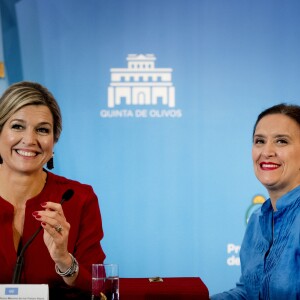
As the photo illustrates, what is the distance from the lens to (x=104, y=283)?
5.01ft

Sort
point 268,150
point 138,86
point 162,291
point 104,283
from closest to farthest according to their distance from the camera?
point 104,283
point 162,291
point 268,150
point 138,86

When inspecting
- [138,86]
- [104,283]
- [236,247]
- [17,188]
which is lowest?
[236,247]

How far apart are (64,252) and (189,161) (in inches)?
72.5

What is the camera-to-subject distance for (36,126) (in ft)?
6.81

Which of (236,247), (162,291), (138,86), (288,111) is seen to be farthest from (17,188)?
(236,247)

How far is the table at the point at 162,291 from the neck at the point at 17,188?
60 cm

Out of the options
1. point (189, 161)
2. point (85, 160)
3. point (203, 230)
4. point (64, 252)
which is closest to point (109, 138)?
point (85, 160)

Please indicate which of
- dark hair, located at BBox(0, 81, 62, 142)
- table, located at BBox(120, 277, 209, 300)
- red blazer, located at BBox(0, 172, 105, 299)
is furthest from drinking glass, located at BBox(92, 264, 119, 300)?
dark hair, located at BBox(0, 81, 62, 142)

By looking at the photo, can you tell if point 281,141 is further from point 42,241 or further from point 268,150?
point 42,241

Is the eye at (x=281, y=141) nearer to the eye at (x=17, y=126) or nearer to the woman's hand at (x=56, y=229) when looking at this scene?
the woman's hand at (x=56, y=229)

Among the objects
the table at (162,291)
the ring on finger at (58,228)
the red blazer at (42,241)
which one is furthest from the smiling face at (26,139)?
the table at (162,291)

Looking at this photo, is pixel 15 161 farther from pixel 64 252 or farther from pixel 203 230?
pixel 203 230

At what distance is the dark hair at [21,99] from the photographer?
2059mm

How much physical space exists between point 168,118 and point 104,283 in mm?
2093
